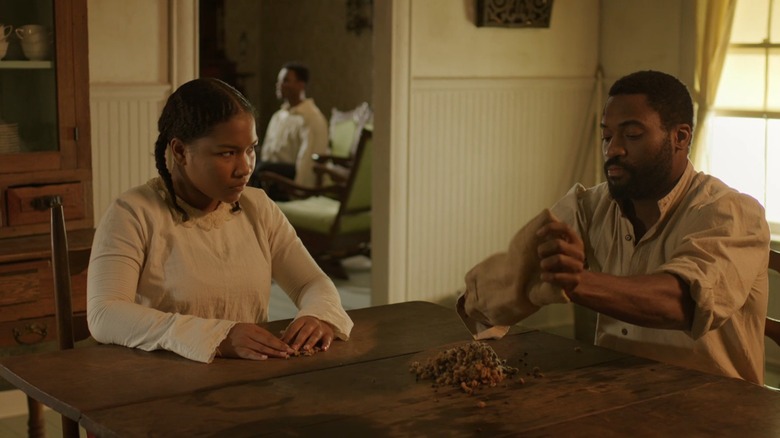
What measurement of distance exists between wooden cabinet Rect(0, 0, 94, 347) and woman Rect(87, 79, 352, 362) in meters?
1.14

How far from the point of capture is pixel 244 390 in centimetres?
201

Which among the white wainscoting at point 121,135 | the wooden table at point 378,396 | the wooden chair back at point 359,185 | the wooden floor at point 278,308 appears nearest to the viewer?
the wooden table at point 378,396

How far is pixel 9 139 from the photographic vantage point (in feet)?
11.9

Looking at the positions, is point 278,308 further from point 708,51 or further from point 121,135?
point 708,51

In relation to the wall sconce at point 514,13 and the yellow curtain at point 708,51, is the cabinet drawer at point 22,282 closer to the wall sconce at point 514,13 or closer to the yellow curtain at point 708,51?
the wall sconce at point 514,13

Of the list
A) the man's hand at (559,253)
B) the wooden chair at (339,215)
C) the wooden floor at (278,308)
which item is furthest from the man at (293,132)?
the man's hand at (559,253)

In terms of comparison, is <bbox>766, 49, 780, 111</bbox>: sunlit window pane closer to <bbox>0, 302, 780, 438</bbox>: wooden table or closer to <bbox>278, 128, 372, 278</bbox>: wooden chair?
<bbox>278, 128, 372, 278</bbox>: wooden chair

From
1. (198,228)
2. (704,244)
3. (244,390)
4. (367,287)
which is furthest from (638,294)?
(367,287)

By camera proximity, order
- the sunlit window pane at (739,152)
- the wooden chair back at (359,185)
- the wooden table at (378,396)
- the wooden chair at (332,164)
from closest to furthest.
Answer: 1. the wooden table at (378,396)
2. the sunlit window pane at (739,152)
3. the wooden chair back at (359,185)
4. the wooden chair at (332,164)

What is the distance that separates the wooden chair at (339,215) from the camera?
6.40m

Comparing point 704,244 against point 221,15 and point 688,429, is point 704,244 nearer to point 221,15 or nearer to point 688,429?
point 688,429

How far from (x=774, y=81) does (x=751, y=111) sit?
163 mm

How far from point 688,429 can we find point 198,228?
118 centimetres

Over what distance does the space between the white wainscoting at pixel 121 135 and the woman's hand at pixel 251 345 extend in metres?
2.02
